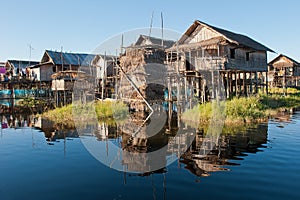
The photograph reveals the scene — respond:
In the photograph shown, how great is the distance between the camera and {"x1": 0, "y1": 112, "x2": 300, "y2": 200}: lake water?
241 inches

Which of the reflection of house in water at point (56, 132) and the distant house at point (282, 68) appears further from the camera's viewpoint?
the distant house at point (282, 68)

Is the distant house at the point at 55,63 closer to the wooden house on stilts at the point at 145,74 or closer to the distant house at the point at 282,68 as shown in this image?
the wooden house on stilts at the point at 145,74

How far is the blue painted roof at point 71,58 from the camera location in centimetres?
3042

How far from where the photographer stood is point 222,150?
958cm

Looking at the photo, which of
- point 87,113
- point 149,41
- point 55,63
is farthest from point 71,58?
point 87,113

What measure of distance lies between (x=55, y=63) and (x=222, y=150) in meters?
25.1

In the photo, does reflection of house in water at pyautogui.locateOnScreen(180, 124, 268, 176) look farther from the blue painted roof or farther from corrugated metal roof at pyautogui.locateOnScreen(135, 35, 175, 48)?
the blue painted roof

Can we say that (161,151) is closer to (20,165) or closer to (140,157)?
(140,157)

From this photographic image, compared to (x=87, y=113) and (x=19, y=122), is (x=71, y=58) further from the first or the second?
(x=87, y=113)

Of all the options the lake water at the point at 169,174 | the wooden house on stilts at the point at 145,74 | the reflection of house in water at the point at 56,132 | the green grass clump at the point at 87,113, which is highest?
the wooden house on stilts at the point at 145,74

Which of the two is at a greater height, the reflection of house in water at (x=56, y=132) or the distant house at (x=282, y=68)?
the distant house at (x=282, y=68)

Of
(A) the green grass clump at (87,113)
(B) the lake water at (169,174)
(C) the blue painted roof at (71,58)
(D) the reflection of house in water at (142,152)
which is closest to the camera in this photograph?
(B) the lake water at (169,174)

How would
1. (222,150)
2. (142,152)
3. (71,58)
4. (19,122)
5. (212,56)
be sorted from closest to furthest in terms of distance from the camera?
(222,150) < (142,152) < (212,56) < (19,122) < (71,58)

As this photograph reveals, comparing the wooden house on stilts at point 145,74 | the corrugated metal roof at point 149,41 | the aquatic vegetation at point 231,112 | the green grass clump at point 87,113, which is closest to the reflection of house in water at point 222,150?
the aquatic vegetation at point 231,112
